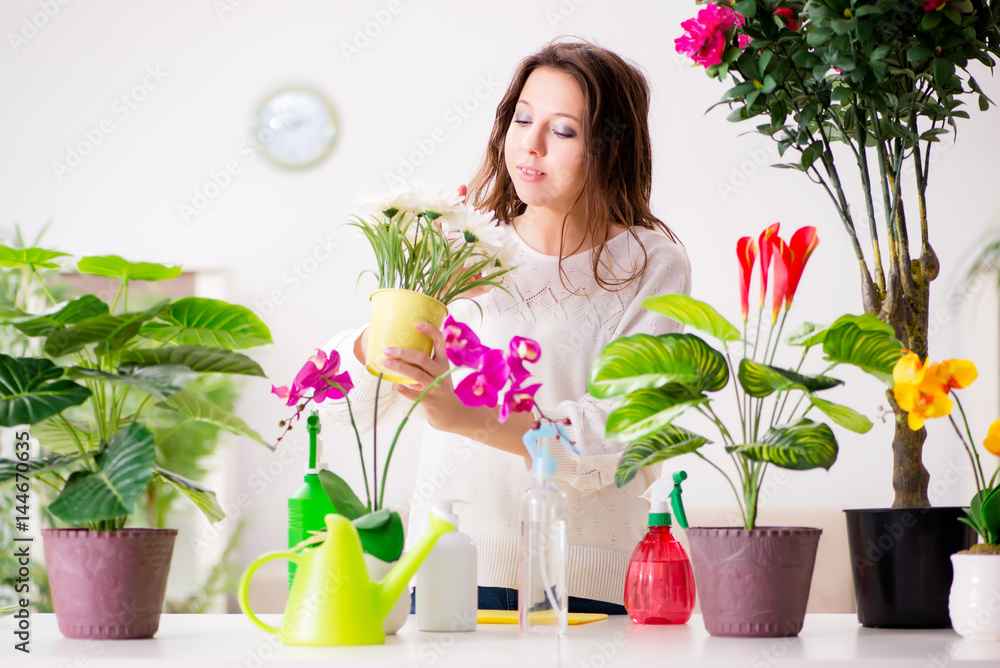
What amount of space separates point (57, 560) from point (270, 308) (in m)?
2.93

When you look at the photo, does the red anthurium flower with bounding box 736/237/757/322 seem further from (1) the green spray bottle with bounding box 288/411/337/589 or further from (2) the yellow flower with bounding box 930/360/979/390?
(1) the green spray bottle with bounding box 288/411/337/589

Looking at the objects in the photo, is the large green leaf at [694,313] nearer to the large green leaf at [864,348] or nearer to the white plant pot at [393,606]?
the large green leaf at [864,348]

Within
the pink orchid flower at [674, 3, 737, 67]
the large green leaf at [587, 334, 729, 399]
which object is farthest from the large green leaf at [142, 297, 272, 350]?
the pink orchid flower at [674, 3, 737, 67]

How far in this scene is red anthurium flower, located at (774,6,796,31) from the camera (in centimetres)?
108

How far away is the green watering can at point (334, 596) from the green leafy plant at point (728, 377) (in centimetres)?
26

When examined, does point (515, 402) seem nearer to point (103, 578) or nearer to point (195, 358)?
point (195, 358)

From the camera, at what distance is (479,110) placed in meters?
3.79

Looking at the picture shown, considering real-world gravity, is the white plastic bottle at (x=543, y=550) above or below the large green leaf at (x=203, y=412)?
below

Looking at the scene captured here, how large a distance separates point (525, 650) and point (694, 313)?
358 millimetres

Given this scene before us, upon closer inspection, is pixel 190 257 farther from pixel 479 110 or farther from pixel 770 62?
pixel 770 62
